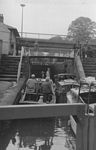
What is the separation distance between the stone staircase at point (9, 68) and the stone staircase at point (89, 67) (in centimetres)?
574

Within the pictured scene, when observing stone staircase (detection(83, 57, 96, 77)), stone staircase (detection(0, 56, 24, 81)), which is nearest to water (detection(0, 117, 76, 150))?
stone staircase (detection(0, 56, 24, 81))

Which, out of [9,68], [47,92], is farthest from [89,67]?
A: [47,92]

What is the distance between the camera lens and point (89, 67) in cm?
2194

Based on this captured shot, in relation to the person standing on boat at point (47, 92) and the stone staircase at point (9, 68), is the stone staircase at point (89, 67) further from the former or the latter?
the person standing on boat at point (47, 92)

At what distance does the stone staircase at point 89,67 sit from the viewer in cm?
2072

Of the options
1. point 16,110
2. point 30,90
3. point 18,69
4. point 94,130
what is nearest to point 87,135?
point 94,130

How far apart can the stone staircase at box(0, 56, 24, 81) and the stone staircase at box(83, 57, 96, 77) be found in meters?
5.74

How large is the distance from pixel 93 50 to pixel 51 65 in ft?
20.0

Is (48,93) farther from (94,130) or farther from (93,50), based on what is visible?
(93,50)

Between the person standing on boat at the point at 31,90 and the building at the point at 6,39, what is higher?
the building at the point at 6,39

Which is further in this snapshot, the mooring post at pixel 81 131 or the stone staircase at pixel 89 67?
the stone staircase at pixel 89 67

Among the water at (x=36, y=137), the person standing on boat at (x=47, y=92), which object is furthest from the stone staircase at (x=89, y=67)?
the water at (x=36, y=137)

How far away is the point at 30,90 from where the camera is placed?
1426 centimetres

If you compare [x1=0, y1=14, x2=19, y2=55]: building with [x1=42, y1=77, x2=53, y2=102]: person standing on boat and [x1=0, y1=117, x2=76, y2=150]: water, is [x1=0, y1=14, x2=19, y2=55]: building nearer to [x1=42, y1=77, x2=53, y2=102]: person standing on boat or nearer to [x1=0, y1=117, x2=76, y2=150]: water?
[x1=42, y1=77, x2=53, y2=102]: person standing on boat
